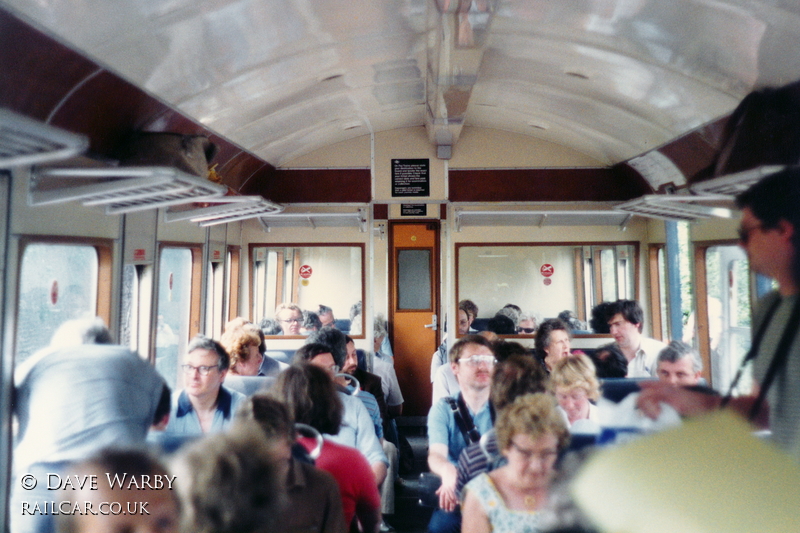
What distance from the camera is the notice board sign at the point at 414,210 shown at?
4.02 meters

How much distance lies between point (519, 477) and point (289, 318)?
2.85m

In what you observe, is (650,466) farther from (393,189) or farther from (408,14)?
(393,189)

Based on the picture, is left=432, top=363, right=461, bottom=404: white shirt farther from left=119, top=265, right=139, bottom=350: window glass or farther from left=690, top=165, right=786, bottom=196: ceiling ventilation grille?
left=690, top=165, right=786, bottom=196: ceiling ventilation grille

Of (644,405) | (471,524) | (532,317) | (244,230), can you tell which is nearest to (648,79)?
(644,405)

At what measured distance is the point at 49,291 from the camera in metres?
1.39

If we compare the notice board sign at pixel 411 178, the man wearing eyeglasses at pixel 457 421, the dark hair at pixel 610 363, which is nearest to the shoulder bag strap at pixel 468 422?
the man wearing eyeglasses at pixel 457 421

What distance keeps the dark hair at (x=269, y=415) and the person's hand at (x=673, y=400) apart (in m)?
0.75

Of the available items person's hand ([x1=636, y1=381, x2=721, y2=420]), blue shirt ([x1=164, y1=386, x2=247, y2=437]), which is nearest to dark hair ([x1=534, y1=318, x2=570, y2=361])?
person's hand ([x1=636, y1=381, x2=721, y2=420])

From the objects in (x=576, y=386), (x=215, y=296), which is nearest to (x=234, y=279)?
(x=215, y=296)

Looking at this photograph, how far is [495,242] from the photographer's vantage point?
12.5 ft

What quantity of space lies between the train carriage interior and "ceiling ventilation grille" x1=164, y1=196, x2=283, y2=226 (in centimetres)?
2

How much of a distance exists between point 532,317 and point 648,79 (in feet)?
6.67

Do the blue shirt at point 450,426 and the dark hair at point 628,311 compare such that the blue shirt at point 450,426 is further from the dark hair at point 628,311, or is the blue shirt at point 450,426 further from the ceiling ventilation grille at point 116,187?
the ceiling ventilation grille at point 116,187

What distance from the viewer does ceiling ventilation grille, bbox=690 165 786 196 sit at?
3.57ft
